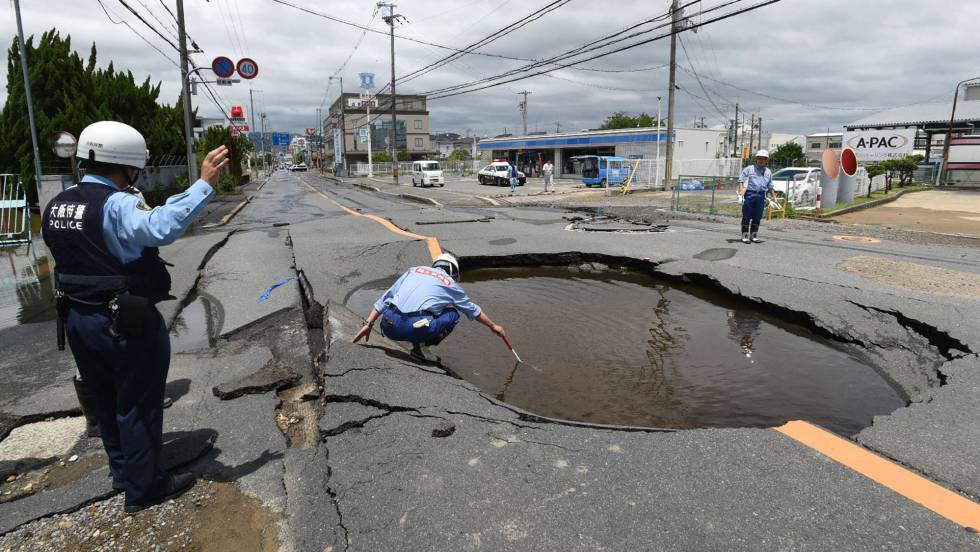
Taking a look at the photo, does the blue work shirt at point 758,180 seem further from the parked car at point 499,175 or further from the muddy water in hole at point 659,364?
the parked car at point 499,175

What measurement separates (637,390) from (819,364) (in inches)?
72.2

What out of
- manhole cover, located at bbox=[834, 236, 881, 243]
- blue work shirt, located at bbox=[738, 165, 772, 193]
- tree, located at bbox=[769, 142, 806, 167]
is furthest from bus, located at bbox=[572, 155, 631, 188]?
tree, located at bbox=[769, 142, 806, 167]

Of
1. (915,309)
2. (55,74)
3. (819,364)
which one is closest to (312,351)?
→ (819,364)

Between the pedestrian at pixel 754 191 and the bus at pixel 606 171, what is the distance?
811 inches

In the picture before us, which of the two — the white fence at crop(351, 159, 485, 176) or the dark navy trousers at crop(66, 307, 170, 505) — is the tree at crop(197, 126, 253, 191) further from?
the white fence at crop(351, 159, 485, 176)

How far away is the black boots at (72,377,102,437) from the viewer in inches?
126

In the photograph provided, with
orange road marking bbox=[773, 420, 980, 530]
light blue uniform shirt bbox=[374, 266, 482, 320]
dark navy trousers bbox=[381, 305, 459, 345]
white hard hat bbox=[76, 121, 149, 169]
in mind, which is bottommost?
orange road marking bbox=[773, 420, 980, 530]

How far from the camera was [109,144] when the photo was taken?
2.47m

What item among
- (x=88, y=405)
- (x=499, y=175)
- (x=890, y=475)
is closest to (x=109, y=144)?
(x=88, y=405)

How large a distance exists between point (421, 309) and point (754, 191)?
7.94 metres

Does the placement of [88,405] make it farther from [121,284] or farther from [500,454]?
[500,454]

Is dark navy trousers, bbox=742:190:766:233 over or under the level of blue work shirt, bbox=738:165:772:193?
under

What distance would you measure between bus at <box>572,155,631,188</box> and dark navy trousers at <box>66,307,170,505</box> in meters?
29.6

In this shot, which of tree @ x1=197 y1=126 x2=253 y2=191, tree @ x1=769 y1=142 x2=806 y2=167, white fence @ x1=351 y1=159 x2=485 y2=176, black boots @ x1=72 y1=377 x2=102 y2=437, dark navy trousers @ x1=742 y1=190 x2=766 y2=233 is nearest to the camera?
black boots @ x1=72 y1=377 x2=102 y2=437
